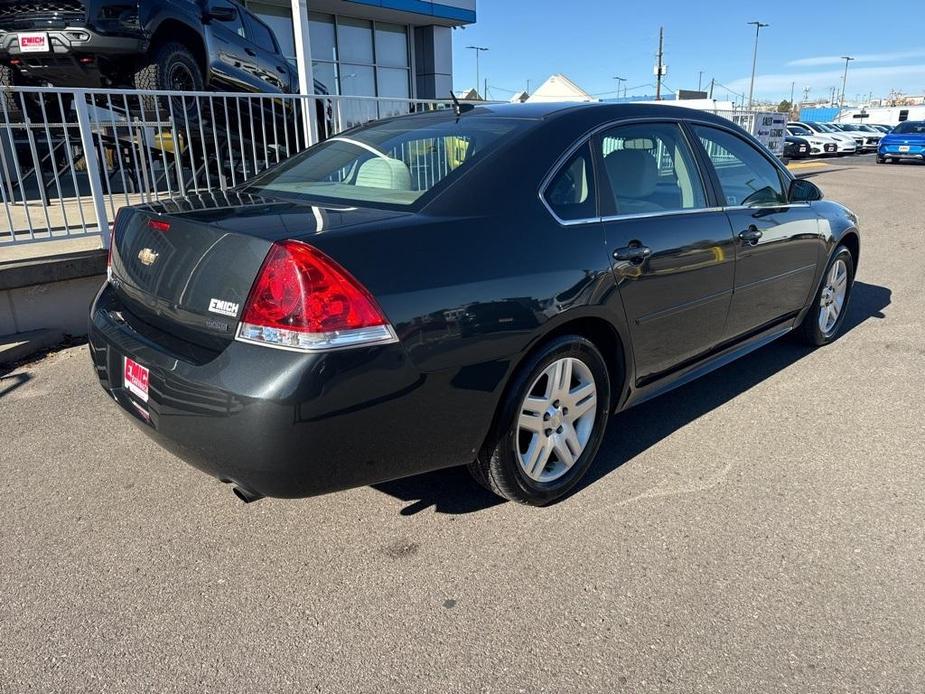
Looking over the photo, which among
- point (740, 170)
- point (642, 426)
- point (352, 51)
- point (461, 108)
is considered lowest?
point (642, 426)

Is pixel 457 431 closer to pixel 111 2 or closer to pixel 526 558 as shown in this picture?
pixel 526 558

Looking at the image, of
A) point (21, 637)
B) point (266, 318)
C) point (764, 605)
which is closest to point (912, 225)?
point (764, 605)

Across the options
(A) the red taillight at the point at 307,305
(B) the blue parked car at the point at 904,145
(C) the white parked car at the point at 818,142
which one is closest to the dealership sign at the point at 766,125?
(B) the blue parked car at the point at 904,145

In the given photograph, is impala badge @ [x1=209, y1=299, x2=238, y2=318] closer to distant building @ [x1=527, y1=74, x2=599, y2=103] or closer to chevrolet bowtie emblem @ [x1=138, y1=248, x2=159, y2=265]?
chevrolet bowtie emblem @ [x1=138, y1=248, x2=159, y2=265]

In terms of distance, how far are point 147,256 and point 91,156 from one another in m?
3.12

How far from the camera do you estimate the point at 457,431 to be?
7.95 feet

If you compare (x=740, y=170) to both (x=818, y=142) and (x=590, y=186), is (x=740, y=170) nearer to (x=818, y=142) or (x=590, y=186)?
(x=590, y=186)

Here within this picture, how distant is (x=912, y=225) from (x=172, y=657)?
476 inches

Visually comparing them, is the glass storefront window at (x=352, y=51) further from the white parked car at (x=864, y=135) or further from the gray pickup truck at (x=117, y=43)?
the white parked car at (x=864, y=135)

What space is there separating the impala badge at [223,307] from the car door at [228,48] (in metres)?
6.87

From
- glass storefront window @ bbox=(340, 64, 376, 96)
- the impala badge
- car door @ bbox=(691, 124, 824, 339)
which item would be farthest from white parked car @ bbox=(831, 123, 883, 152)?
the impala badge

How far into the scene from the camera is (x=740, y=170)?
390 centimetres

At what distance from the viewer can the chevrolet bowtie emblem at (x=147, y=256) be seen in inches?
98.5

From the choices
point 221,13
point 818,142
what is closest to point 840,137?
point 818,142
